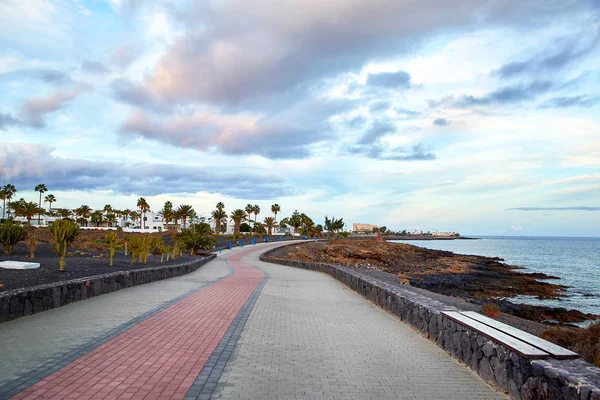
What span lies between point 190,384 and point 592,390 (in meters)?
3.94

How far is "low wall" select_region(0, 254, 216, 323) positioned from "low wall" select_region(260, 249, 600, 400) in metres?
7.51

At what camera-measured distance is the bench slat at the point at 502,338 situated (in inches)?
184

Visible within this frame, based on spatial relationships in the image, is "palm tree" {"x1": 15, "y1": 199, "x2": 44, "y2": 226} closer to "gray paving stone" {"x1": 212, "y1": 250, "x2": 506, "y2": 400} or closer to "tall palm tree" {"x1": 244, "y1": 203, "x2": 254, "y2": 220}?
"tall palm tree" {"x1": 244, "y1": 203, "x2": 254, "y2": 220}

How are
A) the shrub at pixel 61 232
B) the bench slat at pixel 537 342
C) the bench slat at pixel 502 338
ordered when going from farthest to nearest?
the shrub at pixel 61 232
the bench slat at pixel 502 338
the bench slat at pixel 537 342

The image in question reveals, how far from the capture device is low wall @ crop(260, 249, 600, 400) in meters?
3.91

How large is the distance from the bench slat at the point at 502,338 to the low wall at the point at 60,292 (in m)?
7.76

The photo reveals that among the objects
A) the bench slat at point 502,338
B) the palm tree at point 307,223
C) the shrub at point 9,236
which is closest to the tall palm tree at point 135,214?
the palm tree at point 307,223

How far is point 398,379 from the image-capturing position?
565cm

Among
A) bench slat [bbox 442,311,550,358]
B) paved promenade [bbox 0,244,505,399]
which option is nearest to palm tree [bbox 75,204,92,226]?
paved promenade [bbox 0,244,505,399]

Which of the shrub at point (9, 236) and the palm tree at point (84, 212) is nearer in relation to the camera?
the shrub at point (9, 236)

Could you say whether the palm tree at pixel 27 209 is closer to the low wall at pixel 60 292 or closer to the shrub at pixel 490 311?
the low wall at pixel 60 292

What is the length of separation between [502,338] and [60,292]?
9128 millimetres

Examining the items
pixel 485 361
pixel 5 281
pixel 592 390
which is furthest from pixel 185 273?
pixel 592 390

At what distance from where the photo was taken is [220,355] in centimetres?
644
